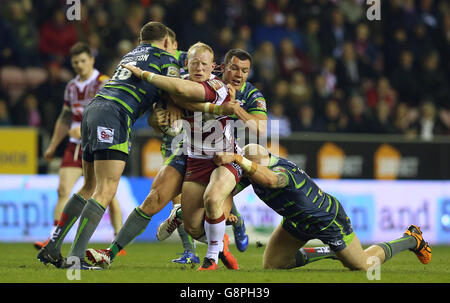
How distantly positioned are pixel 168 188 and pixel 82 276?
1.33 metres

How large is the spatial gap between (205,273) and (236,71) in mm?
2232

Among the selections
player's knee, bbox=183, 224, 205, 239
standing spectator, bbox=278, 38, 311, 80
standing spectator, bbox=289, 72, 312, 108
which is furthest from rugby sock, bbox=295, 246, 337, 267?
standing spectator, bbox=278, 38, 311, 80

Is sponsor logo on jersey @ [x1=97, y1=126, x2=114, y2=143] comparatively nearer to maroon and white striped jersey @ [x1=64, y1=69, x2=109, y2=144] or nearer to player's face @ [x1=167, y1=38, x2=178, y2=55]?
player's face @ [x1=167, y1=38, x2=178, y2=55]

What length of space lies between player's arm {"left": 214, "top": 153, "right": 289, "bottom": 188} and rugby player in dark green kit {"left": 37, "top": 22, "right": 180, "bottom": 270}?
87cm

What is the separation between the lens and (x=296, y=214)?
728 cm

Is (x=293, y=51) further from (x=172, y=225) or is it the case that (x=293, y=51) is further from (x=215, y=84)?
(x=215, y=84)

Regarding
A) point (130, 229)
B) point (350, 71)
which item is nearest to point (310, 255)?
point (130, 229)

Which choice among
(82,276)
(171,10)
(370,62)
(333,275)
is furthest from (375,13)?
(82,276)

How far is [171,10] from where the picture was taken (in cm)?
1575

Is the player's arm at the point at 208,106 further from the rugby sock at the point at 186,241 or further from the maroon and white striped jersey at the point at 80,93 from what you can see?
the maroon and white striped jersey at the point at 80,93

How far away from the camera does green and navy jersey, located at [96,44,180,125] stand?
7.27 m

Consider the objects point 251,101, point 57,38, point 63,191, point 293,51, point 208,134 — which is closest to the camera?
point 208,134

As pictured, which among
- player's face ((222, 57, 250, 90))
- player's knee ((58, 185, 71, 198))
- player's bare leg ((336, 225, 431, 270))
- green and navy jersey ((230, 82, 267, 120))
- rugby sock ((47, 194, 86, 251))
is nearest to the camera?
rugby sock ((47, 194, 86, 251))

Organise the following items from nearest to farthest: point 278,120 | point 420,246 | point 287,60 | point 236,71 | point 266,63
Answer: point 420,246 < point 236,71 < point 278,120 < point 266,63 < point 287,60
